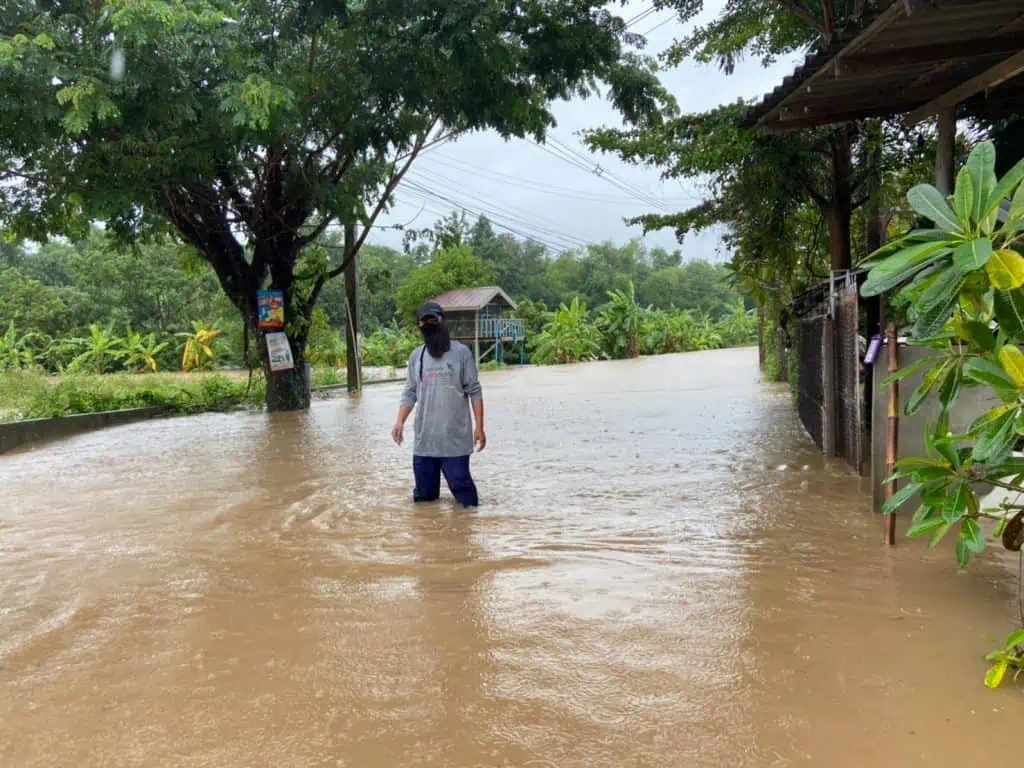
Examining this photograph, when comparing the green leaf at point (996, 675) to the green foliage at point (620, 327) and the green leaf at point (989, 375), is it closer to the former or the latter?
the green leaf at point (989, 375)

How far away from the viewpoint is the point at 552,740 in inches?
113

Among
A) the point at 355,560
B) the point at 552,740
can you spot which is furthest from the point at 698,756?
the point at 355,560

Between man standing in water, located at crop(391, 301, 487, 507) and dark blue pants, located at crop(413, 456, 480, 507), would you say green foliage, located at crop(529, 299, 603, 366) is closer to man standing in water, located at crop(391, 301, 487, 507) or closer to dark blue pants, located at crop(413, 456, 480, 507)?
dark blue pants, located at crop(413, 456, 480, 507)

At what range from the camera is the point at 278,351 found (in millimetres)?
14750

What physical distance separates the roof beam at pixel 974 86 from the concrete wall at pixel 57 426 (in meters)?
11.6

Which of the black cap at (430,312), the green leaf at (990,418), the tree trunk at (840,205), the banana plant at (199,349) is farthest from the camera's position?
the banana plant at (199,349)

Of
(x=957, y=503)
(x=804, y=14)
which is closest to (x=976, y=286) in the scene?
(x=957, y=503)

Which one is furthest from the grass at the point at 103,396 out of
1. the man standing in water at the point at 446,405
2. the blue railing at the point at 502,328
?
the blue railing at the point at 502,328

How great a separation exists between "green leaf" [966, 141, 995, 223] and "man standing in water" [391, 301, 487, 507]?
13.0 ft

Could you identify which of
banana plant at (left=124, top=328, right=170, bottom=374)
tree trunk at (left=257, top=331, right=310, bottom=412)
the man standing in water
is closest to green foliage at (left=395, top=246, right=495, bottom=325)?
banana plant at (left=124, top=328, right=170, bottom=374)

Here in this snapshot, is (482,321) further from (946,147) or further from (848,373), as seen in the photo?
(946,147)

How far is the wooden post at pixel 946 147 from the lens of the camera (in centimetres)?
657

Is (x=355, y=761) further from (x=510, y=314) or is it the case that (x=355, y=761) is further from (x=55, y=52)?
(x=510, y=314)

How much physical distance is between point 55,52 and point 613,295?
1352 inches
